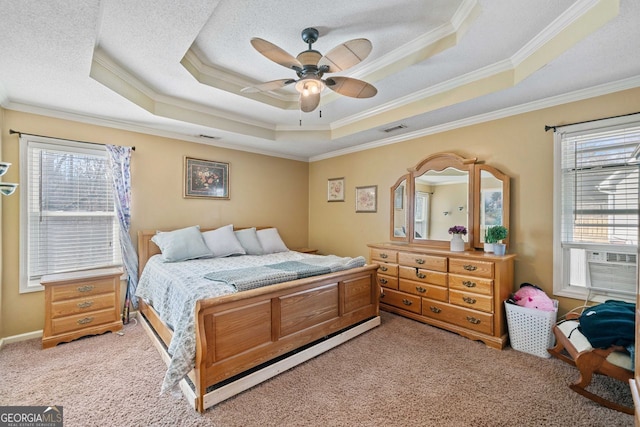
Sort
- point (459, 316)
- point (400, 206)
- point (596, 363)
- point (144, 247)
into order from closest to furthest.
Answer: point (596, 363) < point (459, 316) < point (144, 247) < point (400, 206)

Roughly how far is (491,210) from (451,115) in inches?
45.1

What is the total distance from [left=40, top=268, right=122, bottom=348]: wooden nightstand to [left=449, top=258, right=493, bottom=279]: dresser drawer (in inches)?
141

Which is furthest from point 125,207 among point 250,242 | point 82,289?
point 250,242

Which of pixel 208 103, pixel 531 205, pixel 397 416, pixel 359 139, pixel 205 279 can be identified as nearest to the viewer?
pixel 397 416

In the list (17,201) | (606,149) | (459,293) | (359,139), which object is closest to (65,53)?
(17,201)

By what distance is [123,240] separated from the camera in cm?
326

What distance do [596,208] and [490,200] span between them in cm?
83

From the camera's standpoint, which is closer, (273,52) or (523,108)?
(273,52)

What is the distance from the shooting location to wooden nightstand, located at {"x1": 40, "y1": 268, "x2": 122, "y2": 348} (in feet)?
8.52

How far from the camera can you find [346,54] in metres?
1.86

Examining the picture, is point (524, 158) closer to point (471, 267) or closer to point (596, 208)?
point (596, 208)

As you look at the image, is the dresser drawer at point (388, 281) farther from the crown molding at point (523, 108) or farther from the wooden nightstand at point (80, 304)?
the wooden nightstand at point (80, 304)

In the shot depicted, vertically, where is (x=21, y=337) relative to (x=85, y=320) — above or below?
below

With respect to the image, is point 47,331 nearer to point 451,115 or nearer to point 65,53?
point 65,53
